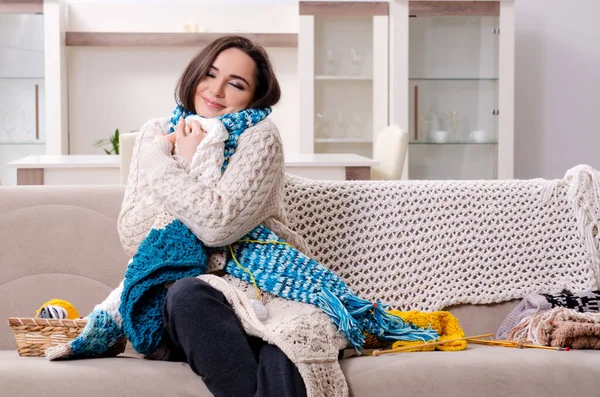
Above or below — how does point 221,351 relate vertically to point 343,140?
below

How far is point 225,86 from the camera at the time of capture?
191 centimetres

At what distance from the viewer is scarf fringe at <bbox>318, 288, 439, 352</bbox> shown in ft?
5.36

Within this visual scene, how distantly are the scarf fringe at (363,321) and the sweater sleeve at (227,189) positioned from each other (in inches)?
8.7

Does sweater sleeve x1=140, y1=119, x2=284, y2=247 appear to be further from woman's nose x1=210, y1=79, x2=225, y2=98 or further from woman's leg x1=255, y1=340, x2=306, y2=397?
woman's leg x1=255, y1=340, x2=306, y2=397

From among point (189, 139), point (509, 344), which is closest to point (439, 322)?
point (509, 344)

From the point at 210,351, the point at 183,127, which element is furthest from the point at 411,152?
the point at 210,351

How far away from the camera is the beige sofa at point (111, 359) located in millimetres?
1519

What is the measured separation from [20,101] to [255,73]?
3.27 metres

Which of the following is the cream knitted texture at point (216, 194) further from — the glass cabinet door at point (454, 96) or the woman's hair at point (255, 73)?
the glass cabinet door at point (454, 96)

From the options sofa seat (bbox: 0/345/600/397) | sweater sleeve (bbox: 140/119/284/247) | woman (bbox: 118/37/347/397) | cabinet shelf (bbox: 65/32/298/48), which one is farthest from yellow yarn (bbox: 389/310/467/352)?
cabinet shelf (bbox: 65/32/298/48)

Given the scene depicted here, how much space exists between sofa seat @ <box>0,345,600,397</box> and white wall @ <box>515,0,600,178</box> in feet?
12.3

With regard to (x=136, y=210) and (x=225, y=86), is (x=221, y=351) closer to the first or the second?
(x=136, y=210)

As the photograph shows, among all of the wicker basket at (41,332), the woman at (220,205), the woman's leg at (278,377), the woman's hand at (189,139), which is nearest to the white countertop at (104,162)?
the woman at (220,205)

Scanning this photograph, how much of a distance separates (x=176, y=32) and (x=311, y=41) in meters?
0.79
